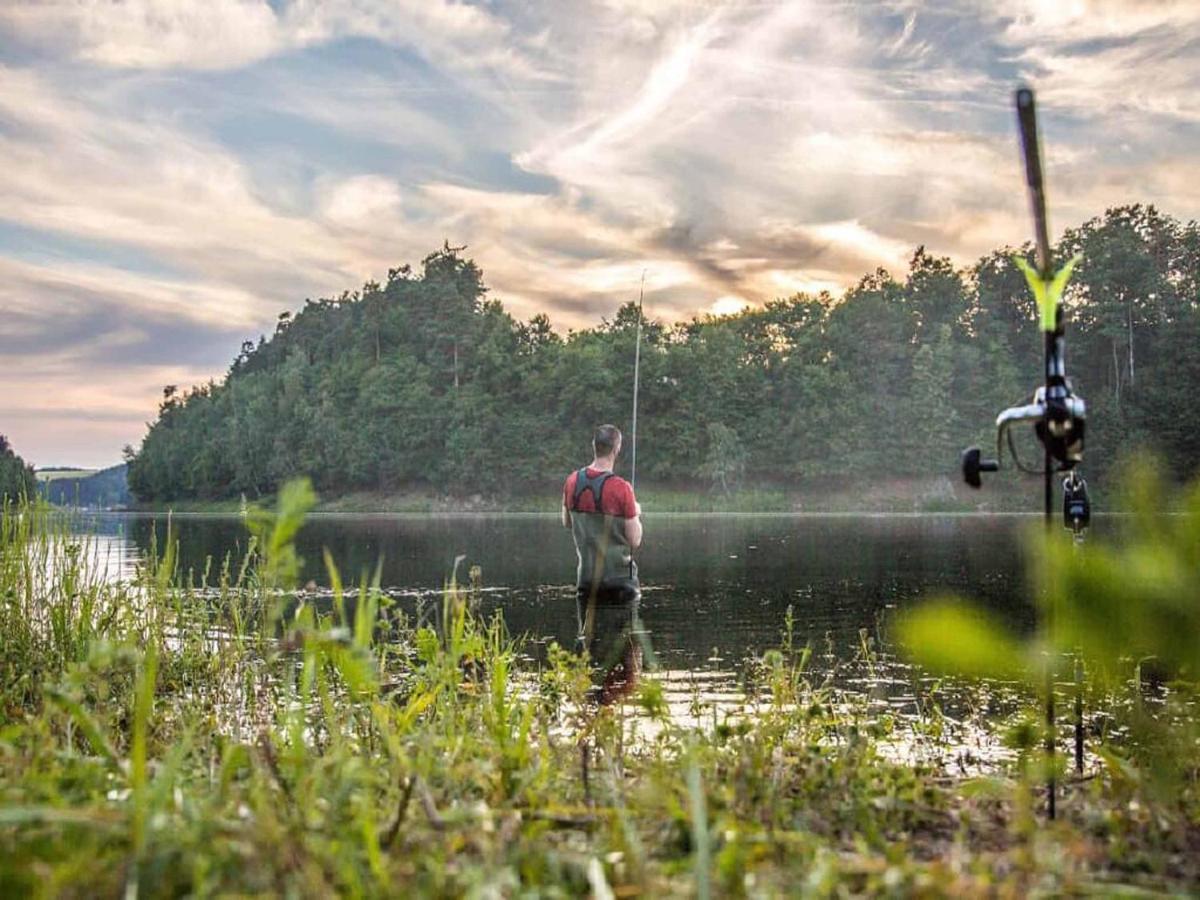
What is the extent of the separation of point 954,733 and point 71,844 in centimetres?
646

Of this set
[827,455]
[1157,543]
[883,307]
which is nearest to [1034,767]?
[1157,543]

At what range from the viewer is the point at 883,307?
264 ft

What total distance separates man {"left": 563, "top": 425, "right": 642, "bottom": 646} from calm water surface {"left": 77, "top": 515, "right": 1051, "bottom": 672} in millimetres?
1133

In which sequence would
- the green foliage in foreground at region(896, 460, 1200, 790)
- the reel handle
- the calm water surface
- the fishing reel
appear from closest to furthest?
the green foliage in foreground at region(896, 460, 1200, 790) → the fishing reel → the reel handle → the calm water surface

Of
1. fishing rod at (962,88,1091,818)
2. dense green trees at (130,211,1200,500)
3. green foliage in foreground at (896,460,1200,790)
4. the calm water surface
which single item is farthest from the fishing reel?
dense green trees at (130,211,1200,500)

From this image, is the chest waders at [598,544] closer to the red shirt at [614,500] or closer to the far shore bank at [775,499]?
the red shirt at [614,500]

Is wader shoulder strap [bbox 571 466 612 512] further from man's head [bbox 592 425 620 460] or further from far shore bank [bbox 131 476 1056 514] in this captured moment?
far shore bank [bbox 131 476 1056 514]

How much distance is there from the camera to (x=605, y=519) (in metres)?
10.3

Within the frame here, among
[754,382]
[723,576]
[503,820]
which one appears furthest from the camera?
[754,382]

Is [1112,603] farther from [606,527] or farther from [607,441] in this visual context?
[607,441]

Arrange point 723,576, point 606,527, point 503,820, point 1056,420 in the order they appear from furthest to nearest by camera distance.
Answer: point 723,576
point 606,527
point 1056,420
point 503,820

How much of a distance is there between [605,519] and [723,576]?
10894 mm

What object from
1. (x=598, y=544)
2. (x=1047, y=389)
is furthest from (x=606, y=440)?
(x=1047, y=389)

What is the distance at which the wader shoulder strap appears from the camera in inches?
405
